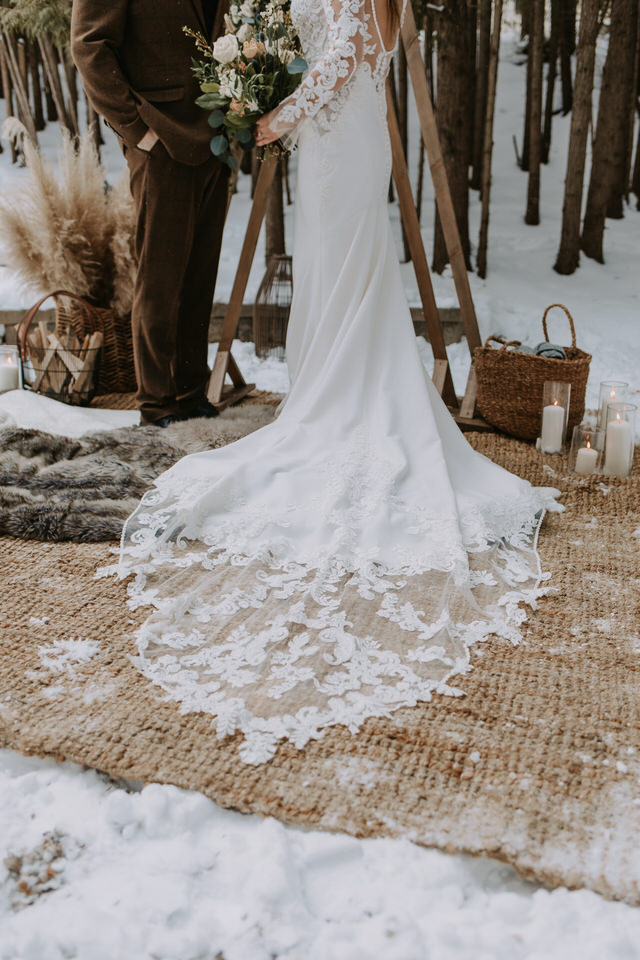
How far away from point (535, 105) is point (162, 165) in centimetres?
482

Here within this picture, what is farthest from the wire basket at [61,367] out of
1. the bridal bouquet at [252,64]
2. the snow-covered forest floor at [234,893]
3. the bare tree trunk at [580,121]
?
the bare tree trunk at [580,121]

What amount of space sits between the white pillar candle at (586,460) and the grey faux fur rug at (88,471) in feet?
4.13

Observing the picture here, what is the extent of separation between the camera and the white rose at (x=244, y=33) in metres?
2.80

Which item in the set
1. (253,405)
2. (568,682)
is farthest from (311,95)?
(568,682)

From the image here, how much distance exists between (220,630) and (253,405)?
2.04m

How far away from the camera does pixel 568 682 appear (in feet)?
5.48

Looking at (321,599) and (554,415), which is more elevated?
(554,415)

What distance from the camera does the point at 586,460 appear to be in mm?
2988

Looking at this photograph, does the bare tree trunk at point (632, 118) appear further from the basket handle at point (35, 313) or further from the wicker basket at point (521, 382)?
the basket handle at point (35, 313)

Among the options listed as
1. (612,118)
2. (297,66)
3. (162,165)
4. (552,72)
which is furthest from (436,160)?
(552,72)

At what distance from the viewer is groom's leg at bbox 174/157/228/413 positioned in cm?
339

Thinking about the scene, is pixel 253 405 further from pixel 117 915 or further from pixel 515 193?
pixel 515 193

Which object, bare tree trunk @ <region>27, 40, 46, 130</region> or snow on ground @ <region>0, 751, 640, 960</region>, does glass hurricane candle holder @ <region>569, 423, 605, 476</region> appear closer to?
snow on ground @ <region>0, 751, 640, 960</region>

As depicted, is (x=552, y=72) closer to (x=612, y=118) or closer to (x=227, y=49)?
(x=612, y=118)
